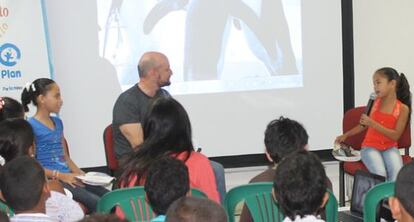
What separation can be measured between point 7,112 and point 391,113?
8.58 ft

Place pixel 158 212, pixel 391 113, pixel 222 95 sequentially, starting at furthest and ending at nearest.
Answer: pixel 222 95
pixel 391 113
pixel 158 212

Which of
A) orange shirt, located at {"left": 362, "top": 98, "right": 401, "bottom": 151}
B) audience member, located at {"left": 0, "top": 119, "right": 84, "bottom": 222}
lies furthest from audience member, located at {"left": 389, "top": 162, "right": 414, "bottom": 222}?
orange shirt, located at {"left": 362, "top": 98, "right": 401, "bottom": 151}

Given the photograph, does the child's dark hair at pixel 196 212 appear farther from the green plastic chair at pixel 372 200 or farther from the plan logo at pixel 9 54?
the plan logo at pixel 9 54

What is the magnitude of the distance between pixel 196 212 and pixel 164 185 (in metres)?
0.49

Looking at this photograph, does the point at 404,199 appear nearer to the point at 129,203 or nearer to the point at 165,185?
the point at 165,185

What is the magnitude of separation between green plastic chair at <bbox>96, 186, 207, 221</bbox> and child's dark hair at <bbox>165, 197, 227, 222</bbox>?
35.1 inches

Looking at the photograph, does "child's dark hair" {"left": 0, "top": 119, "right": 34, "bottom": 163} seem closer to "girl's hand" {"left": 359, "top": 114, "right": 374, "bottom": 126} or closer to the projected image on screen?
the projected image on screen

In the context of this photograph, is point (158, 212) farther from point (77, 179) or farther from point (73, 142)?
point (73, 142)

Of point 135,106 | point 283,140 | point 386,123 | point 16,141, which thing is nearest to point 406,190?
point 283,140

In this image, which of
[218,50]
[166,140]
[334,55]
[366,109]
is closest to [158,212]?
[166,140]

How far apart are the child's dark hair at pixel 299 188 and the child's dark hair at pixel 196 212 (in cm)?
46

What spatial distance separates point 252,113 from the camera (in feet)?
17.3

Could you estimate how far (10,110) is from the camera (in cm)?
362

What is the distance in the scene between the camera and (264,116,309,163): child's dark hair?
2.81 m
